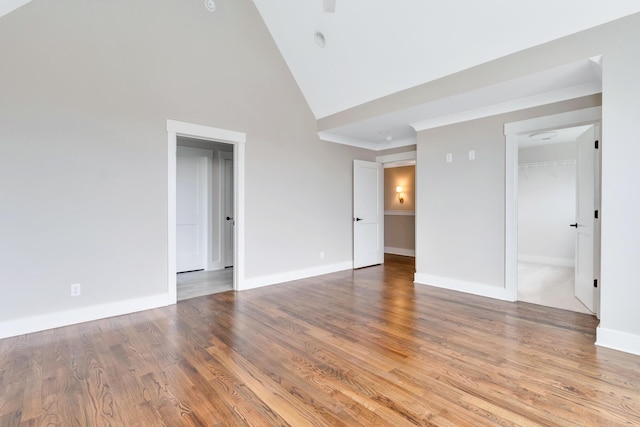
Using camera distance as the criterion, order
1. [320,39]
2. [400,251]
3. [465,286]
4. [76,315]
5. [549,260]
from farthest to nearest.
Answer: [400,251] < [549,260] < [465,286] < [320,39] < [76,315]

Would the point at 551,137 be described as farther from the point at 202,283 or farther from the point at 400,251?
the point at 202,283

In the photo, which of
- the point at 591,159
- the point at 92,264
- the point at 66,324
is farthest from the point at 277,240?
the point at 591,159

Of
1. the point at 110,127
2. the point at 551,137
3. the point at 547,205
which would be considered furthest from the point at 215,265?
the point at 547,205

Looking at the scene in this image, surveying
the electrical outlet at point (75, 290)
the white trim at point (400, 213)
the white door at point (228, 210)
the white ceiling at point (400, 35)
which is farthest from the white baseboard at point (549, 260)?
the electrical outlet at point (75, 290)

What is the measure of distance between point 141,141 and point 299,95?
2.50m

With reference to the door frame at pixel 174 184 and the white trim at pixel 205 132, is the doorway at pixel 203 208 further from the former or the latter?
the white trim at pixel 205 132

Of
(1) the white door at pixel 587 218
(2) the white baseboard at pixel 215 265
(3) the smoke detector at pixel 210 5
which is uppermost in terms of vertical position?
(3) the smoke detector at pixel 210 5

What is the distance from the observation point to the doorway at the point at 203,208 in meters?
5.64

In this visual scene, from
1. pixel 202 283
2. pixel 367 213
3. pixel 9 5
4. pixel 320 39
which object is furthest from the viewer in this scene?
pixel 367 213

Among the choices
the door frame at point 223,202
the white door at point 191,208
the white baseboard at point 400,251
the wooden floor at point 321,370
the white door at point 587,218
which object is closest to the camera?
the wooden floor at point 321,370

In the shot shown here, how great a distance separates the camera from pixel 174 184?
12.2 ft

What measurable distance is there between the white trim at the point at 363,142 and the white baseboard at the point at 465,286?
2461 millimetres

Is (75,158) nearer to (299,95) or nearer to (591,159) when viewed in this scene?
(299,95)

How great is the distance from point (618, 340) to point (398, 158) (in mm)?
4133
